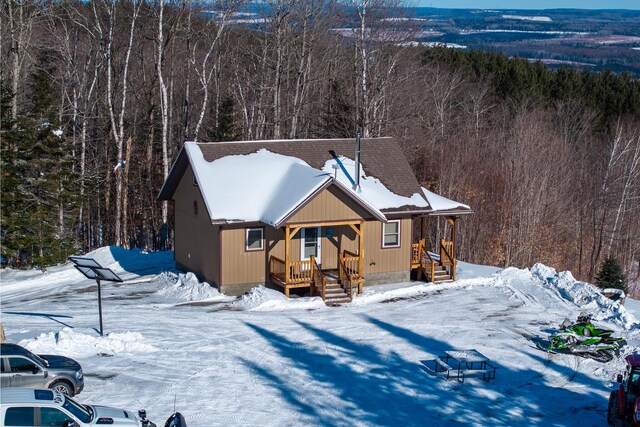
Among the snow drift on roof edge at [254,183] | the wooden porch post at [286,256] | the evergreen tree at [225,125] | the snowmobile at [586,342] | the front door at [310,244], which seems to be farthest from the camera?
the evergreen tree at [225,125]

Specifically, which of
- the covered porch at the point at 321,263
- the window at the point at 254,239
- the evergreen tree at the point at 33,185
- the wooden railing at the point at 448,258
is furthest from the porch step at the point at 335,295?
the evergreen tree at the point at 33,185

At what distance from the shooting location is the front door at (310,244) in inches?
1115

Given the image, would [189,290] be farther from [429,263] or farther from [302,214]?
[429,263]

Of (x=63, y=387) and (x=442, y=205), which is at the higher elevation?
(x=442, y=205)

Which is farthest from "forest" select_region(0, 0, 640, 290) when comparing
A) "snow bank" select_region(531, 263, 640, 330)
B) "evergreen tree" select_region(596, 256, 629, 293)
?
"snow bank" select_region(531, 263, 640, 330)

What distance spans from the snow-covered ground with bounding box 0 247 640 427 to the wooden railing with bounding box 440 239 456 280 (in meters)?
0.62

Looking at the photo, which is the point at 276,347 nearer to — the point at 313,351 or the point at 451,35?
the point at 313,351

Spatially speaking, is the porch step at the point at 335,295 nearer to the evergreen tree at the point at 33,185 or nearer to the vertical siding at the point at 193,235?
the vertical siding at the point at 193,235

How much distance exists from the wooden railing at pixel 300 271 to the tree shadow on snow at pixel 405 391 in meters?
4.65

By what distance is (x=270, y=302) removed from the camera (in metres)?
26.4

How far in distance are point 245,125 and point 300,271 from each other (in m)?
21.9

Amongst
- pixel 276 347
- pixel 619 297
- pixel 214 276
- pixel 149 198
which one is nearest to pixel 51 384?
pixel 276 347

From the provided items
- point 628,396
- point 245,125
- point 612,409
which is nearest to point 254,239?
point 612,409

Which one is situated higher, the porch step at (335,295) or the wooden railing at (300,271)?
the wooden railing at (300,271)
